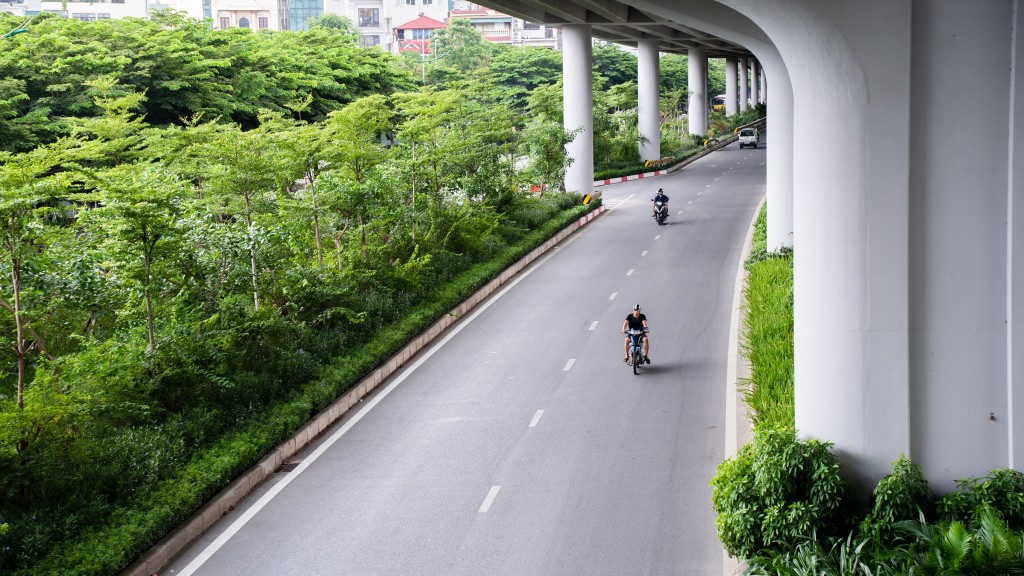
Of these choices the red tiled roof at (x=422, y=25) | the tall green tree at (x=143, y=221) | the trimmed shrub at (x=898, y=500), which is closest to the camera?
the trimmed shrub at (x=898, y=500)

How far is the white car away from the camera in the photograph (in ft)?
232

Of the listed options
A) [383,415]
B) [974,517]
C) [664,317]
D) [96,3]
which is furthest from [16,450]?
[96,3]

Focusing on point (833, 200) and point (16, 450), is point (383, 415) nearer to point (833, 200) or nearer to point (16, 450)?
point (16, 450)

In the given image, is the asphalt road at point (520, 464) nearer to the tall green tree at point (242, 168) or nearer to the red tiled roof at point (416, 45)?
the tall green tree at point (242, 168)

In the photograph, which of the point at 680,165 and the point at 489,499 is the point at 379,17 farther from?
the point at 489,499

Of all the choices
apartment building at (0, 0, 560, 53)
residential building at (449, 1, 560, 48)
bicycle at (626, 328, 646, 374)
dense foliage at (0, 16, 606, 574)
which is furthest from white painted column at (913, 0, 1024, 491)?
residential building at (449, 1, 560, 48)

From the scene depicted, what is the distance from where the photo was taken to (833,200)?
35.2 feet

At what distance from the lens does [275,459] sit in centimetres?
1427

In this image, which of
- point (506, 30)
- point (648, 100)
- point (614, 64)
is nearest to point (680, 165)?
point (648, 100)

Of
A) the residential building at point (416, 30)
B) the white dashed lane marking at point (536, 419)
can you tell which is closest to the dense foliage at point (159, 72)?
the white dashed lane marking at point (536, 419)

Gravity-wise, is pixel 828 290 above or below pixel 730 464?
above

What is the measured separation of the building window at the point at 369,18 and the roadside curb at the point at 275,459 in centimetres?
11349

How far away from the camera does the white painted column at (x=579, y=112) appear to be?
A: 41719 millimetres

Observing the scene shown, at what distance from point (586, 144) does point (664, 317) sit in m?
20.6
